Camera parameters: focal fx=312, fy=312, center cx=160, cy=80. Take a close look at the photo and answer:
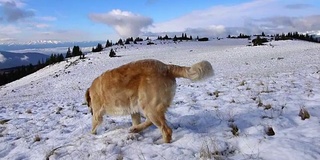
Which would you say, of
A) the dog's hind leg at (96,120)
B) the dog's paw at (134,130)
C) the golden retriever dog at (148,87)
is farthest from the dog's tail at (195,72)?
the dog's hind leg at (96,120)

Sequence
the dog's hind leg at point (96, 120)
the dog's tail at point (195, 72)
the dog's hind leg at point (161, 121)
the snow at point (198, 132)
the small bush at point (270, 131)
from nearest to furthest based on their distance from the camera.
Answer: the snow at point (198, 132) → the small bush at point (270, 131) → the dog's hind leg at point (161, 121) → the dog's tail at point (195, 72) → the dog's hind leg at point (96, 120)

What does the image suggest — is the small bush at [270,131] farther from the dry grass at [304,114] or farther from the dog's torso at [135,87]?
the dog's torso at [135,87]

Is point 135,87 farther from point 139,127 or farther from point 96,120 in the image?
point 96,120

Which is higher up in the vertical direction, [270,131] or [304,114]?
[304,114]

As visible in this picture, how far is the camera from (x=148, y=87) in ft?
17.6

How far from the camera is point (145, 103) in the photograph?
5445 millimetres

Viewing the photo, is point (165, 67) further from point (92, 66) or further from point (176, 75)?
point (92, 66)

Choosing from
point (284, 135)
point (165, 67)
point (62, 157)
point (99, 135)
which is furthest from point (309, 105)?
point (62, 157)

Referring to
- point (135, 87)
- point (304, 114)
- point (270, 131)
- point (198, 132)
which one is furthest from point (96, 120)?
point (304, 114)

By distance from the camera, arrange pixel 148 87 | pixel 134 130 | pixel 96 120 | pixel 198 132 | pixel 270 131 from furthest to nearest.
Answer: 1. pixel 96 120
2. pixel 134 130
3. pixel 198 132
4. pixel 148 87
5. pixel 270 131

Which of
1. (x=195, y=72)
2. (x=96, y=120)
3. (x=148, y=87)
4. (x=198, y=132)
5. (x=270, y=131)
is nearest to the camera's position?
(x=270, y=131)

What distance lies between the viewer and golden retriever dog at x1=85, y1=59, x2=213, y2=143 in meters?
5.38

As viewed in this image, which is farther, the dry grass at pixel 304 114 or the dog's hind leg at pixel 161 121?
the dry grass at pixel 304 114

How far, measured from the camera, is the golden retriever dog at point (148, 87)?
538 cm
